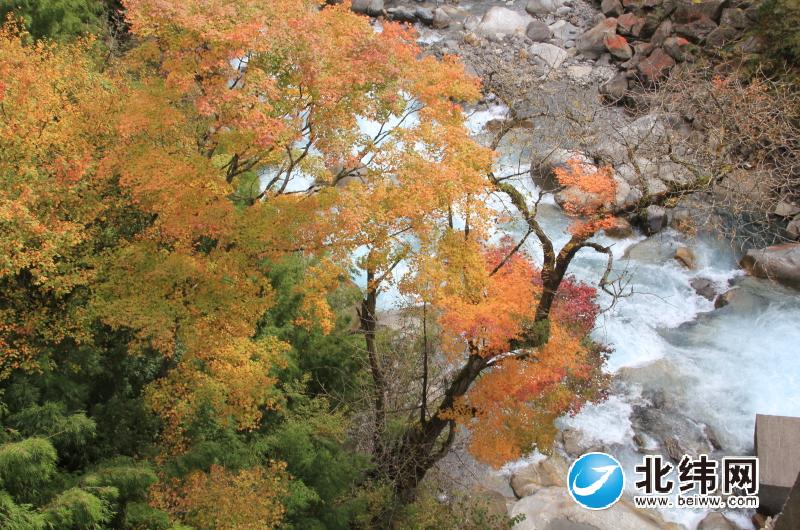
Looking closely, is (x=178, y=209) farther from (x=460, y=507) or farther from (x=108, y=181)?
(x=460, y=507)

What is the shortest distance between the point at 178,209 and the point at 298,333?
16.9ft

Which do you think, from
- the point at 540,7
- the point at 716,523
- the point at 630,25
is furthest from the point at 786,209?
the point at 540,7

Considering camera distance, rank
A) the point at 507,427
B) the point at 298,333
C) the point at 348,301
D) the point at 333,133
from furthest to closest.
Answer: the point at 348,301 → the point at 298,333 → the point at 507,427 → the point at 333,133

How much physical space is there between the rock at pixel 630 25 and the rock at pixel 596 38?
25 cm

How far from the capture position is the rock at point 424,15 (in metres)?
31.6

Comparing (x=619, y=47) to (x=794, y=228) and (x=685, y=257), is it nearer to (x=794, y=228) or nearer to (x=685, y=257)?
(x=794, y=228)

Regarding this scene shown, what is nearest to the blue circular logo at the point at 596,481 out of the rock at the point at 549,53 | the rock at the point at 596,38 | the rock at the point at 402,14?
the rock at the point at 549,53

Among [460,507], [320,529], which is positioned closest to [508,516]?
[460,507]

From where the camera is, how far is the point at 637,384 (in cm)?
1675

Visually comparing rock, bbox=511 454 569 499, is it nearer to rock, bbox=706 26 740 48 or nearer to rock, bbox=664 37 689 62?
rock, bbox=706 26 740 48

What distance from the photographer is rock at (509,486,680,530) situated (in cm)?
1294

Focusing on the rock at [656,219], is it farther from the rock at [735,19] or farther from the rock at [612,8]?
the rock at [612,8]

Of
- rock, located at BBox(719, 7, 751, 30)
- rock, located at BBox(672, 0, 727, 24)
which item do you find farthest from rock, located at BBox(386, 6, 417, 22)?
rock, located at BBox(719, 7, 751, 30)

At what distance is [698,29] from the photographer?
85.1ft
